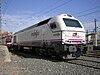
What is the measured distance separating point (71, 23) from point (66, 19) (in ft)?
1.81

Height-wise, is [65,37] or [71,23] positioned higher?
[71,23]

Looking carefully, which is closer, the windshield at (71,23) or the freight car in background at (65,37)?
the freight car in background at (65,37)

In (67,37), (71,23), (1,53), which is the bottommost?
(1,53)

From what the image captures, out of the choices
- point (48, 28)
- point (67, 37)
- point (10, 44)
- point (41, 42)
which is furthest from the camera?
point (10, 44)

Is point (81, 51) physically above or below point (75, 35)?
below

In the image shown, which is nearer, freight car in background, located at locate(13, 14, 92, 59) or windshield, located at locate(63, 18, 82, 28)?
freight car in background, located at locate(13, 14, 92, 59)

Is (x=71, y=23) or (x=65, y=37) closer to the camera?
(x=65, y=37)

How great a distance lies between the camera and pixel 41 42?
17.5 m

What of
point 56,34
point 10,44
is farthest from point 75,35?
point 10,44

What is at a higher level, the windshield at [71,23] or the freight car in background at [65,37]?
the windshield at [71,23]

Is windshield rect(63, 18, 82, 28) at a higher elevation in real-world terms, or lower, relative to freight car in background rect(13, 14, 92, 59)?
higher

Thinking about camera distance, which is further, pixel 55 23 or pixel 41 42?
pixel 41 42

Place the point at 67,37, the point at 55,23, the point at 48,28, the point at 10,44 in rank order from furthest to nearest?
the point at 10,44 < the point at 48,28 < the point at 55,23 < the point at 67,37

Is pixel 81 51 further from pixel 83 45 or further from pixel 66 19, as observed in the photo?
pixel 66 19
